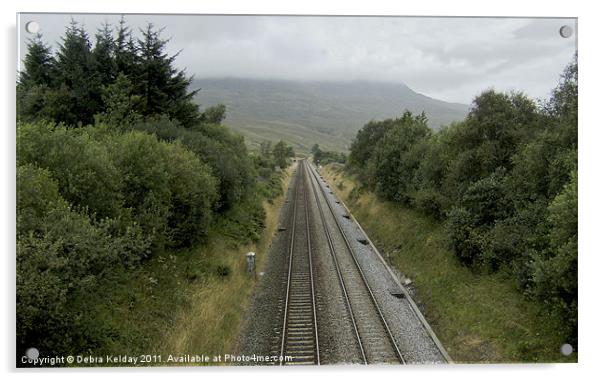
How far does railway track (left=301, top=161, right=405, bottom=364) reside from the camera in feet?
36.8

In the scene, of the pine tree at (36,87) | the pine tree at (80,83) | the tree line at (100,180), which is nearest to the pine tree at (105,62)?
the tree line at (100,180)

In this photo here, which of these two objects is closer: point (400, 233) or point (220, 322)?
point (220, 322)

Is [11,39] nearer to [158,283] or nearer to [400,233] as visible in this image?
[158,283]

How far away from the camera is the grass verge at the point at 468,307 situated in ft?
33.3

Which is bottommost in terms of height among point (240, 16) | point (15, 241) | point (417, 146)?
point (15, 241)

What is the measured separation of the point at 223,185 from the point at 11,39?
44.9 feet

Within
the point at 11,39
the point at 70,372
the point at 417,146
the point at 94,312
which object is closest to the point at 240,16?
the point at 11,39

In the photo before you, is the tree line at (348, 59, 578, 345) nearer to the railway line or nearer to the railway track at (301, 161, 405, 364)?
the railway track at (301, 161, 405, 364)

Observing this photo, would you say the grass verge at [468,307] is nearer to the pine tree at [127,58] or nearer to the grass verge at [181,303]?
the grass verge at [181,303]

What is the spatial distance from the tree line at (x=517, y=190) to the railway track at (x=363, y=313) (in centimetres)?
422

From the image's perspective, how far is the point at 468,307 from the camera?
1338cm

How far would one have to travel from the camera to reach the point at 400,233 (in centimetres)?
2342

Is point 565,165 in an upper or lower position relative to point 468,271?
upper

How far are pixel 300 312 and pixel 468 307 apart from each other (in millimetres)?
5833
